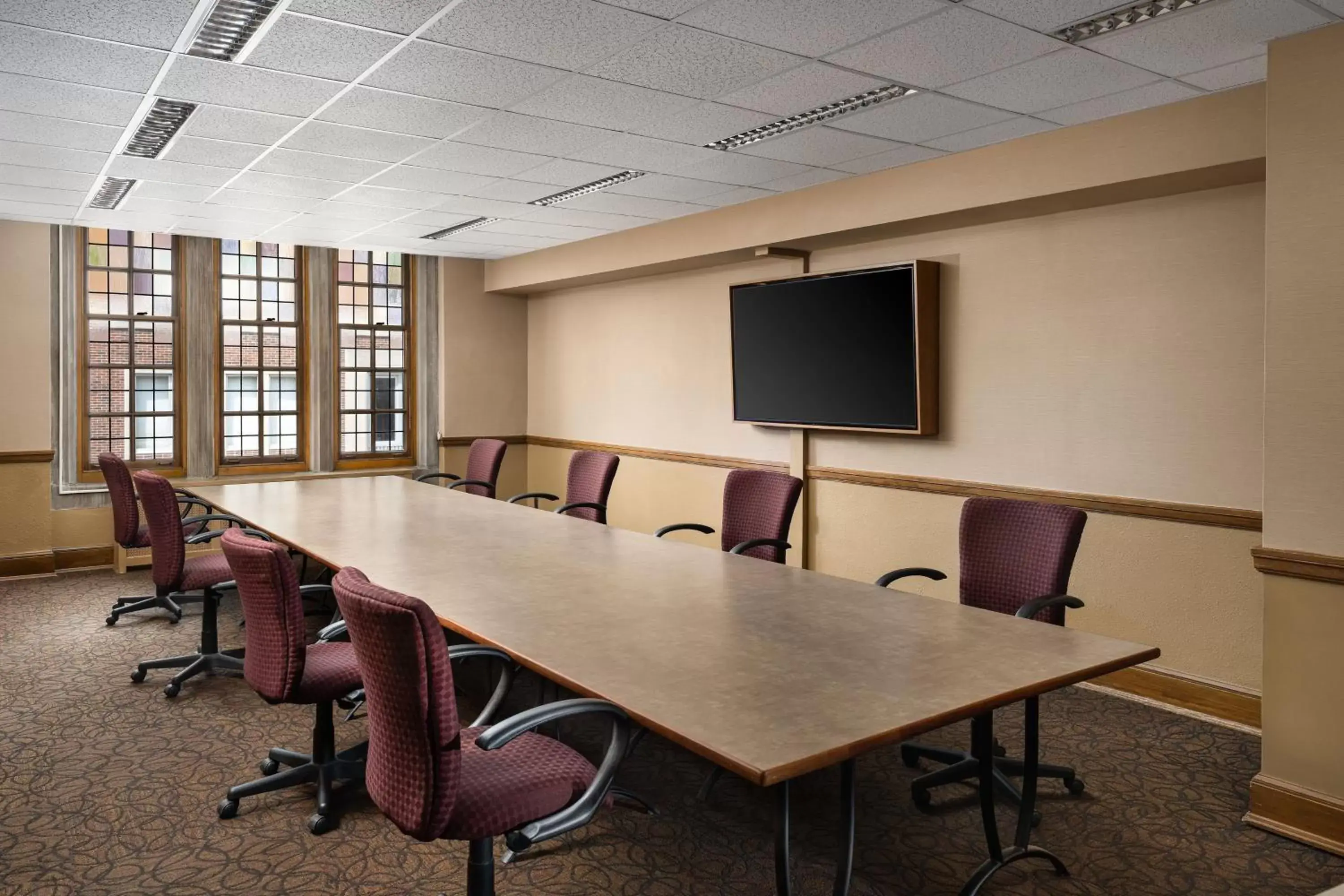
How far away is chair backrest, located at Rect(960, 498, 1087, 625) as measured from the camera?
11.3ft

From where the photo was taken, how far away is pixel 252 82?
3686 mm

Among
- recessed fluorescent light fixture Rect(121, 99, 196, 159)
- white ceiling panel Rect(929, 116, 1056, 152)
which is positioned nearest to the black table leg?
white ceiling panel Rect(929, 116, 1056, 152)

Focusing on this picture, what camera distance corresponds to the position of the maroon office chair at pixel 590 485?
19.5ft

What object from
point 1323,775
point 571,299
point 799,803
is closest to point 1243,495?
point 1323,775

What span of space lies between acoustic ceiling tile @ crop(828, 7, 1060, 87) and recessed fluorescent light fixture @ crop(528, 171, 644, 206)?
1.98 meters

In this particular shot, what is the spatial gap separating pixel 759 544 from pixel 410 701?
8.60 ft

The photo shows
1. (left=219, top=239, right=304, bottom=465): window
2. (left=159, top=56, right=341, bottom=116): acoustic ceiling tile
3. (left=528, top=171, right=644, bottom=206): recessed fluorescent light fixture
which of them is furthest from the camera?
(left=219, top=239, right=304, bottom=465): window

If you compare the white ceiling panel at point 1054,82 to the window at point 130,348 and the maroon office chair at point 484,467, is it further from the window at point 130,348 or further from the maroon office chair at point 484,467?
the window at point 130,348

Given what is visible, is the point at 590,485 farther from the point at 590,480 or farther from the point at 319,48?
the point at 319,48

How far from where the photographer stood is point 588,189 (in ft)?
18.7

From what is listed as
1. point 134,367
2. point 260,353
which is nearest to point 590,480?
point 260,353

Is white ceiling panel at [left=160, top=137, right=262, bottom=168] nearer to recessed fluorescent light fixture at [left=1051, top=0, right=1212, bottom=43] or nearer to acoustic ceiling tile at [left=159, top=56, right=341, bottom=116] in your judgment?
acoustic ceiling tile at [left=159, top=56, right=341, bottom=116]

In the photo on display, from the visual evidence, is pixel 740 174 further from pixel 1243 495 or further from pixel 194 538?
pixel 194 538

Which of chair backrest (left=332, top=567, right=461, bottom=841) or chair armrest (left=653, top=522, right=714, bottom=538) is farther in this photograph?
chair armrest (left=653, top=522, right=714, bottom=538)
